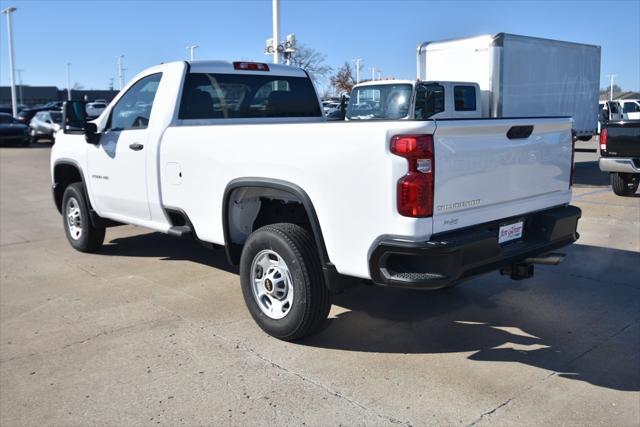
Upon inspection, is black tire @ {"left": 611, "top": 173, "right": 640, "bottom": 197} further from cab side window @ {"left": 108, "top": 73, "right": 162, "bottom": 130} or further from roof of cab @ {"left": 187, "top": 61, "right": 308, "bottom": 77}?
cab side window @ {"left": 108, "top": 73, "right": 162, "bottom": 130}

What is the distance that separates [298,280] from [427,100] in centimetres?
999

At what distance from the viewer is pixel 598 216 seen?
375 inches

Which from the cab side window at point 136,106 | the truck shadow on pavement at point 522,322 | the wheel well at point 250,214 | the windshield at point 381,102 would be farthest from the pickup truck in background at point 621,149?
the cab side window at point 136,106

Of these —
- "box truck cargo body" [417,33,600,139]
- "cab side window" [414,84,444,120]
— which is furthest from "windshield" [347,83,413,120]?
"box truck cargo body" [417,33,600,139]

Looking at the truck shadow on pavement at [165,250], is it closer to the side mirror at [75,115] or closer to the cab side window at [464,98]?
the side mirror at [75,115]

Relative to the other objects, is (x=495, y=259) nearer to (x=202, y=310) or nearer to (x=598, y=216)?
(x=202, y=310)

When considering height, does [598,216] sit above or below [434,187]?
below

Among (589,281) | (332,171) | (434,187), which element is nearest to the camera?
(434,187)

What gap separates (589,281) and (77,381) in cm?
465

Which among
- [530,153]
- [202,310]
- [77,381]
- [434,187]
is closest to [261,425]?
[77,381]

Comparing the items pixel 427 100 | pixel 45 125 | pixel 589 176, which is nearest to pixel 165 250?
pixel 427 100

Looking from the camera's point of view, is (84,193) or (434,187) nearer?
(434,187)

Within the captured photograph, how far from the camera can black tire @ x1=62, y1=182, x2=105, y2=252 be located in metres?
7.12

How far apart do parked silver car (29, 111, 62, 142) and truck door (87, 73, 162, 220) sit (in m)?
21.2
